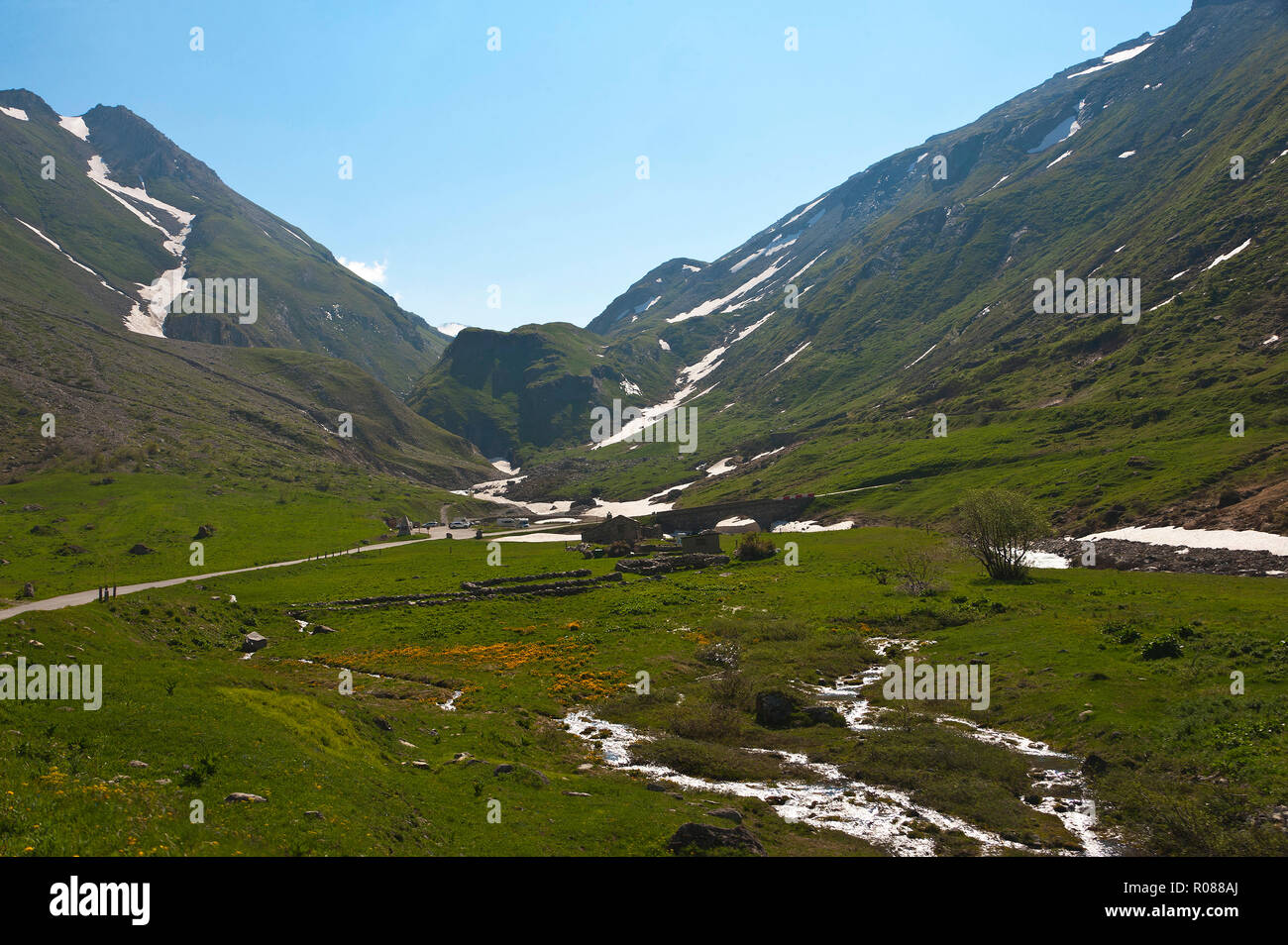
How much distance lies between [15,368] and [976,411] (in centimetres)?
26414

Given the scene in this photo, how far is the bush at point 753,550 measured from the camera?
101 m

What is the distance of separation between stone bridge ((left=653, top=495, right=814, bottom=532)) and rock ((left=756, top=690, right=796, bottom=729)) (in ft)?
369

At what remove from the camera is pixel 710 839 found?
73.0 feet

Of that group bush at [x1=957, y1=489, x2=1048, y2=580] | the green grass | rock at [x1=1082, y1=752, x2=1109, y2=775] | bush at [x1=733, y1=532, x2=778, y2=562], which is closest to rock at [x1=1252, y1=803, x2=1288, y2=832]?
the green grass

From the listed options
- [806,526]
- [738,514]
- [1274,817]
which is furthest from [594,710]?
[738,514]

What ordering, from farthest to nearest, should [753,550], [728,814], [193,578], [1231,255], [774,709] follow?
[1231,255], [753,550], [193,578], [774,709], [728,814]

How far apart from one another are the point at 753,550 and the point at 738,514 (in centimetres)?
Result: 5693

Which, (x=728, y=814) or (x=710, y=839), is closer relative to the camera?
(x=710, y=839)

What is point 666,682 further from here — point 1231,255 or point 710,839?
point 1231,255

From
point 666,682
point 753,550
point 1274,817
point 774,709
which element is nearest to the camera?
point 1274,817

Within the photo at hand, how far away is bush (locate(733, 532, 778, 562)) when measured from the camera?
333 ft
